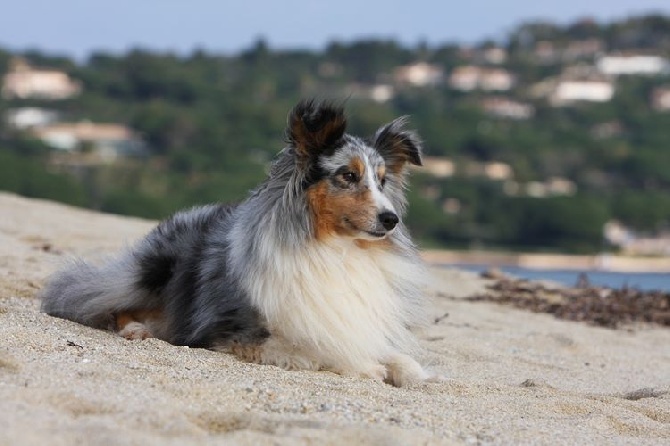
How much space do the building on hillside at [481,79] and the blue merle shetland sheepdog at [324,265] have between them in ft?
421

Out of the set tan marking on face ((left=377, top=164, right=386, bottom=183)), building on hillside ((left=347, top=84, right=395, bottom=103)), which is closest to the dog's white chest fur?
tan marking on face ((left=377, top=164, right=386, bottom=183))

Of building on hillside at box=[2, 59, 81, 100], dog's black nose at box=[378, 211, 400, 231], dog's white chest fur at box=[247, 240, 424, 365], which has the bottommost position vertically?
building on hillside at box=[2, 59, 81, 100]

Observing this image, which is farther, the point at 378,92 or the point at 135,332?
the point at 378,92

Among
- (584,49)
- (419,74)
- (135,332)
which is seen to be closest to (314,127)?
(135,332)

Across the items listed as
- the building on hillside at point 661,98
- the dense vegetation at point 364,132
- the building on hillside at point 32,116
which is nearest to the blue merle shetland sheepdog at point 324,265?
the dense vegetation at point 364,132

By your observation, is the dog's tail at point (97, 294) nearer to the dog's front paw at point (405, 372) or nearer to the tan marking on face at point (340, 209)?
the tan marking on face at point (340, 209)

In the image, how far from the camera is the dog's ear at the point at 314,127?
247 inches

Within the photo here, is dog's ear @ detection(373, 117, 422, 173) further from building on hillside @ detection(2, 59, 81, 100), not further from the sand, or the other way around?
building on hillside @ detection(2, 59, 81, 100)

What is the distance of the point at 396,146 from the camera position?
21.8 feet

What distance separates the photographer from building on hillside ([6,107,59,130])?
102500 mm

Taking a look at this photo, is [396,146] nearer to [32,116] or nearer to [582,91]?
[32,116]

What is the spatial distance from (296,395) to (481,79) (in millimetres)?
135758

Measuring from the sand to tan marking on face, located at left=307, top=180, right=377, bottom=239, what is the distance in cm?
69

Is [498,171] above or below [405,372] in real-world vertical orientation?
below
